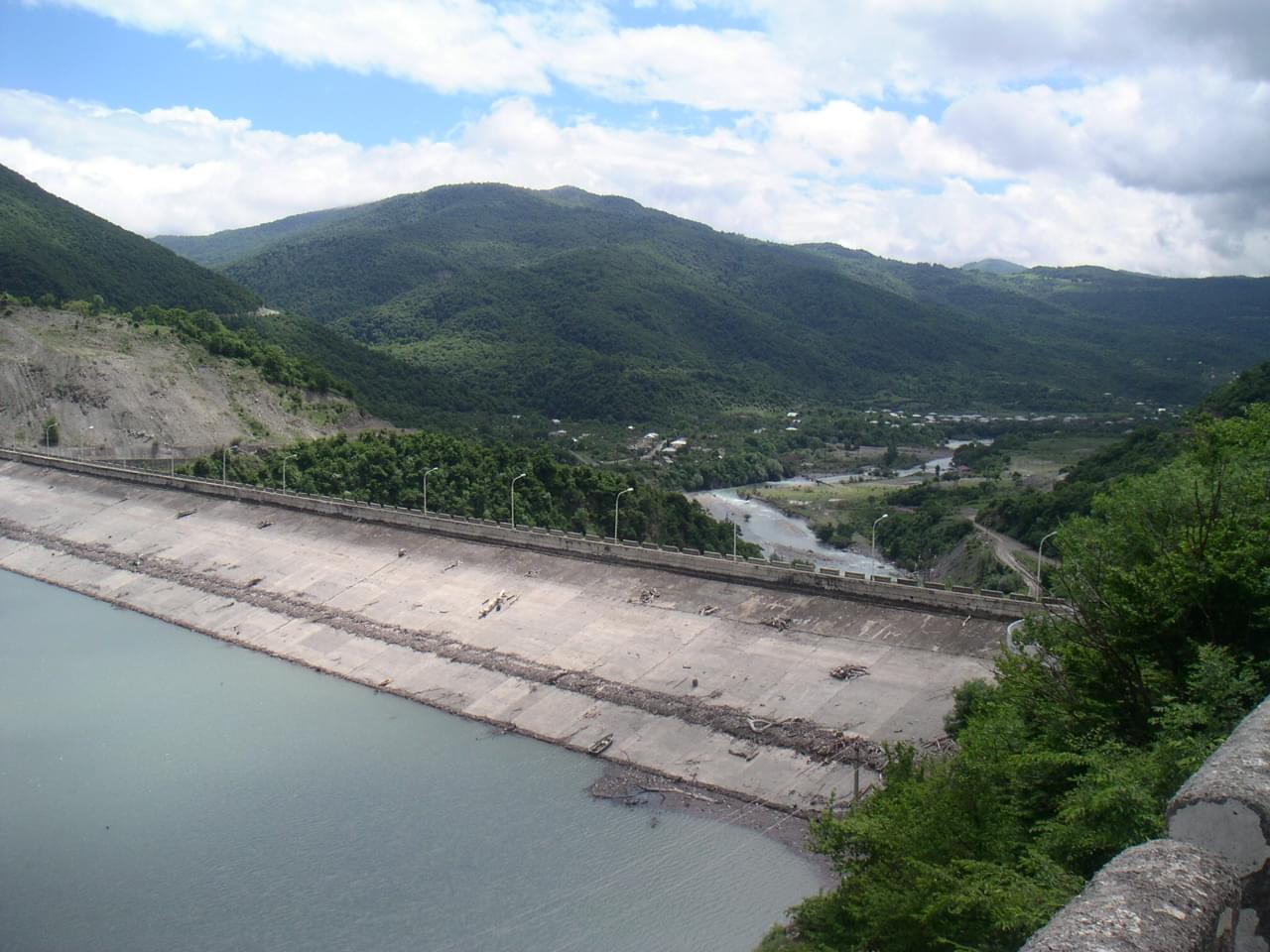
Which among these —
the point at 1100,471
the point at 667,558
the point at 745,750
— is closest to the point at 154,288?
the point at 667,558

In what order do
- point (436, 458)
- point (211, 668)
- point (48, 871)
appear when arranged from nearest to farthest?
point (48, 871)
point (211, 668)
point (436, 458)

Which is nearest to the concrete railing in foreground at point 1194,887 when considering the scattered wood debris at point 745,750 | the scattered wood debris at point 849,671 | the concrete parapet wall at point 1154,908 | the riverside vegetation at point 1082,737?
the concrete parapet wall at point 1154,908

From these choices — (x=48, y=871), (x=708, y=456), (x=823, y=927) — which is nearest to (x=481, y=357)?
(x=708, y=456)

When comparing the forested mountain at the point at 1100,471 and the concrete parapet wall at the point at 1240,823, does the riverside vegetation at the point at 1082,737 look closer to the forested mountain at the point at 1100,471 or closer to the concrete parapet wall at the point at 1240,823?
the concrete parapet wall at the point at 1240,823

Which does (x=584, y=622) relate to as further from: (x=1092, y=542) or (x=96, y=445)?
(x=96, y=445)

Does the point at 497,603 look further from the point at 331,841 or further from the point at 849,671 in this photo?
the point at 331,841
